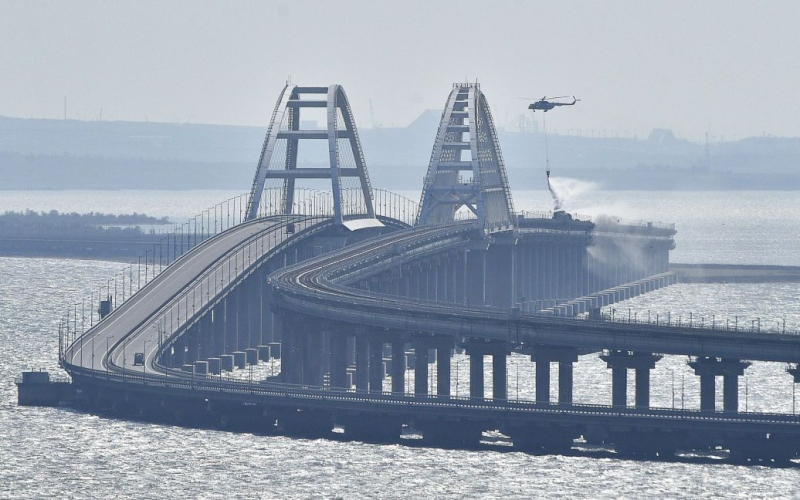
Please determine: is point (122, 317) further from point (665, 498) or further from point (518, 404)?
point (665, 498)

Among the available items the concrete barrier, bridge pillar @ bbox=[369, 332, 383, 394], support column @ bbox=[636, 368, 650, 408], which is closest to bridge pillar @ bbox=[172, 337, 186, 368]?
the concrete barrier

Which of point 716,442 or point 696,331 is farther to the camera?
point 696,331

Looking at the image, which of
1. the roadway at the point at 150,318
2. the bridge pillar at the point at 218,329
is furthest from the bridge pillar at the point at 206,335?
the roadway at the point at 150,318

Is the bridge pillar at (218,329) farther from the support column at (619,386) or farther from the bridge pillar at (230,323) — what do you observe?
the support column at (619,386)

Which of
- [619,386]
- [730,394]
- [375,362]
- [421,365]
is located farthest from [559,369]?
[375,362]

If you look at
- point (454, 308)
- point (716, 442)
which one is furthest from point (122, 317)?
point (716, 442)

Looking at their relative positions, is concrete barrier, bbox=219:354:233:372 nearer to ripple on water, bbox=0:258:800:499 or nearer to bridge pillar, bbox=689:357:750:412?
ripple on water, bbox=0:258:800:499
